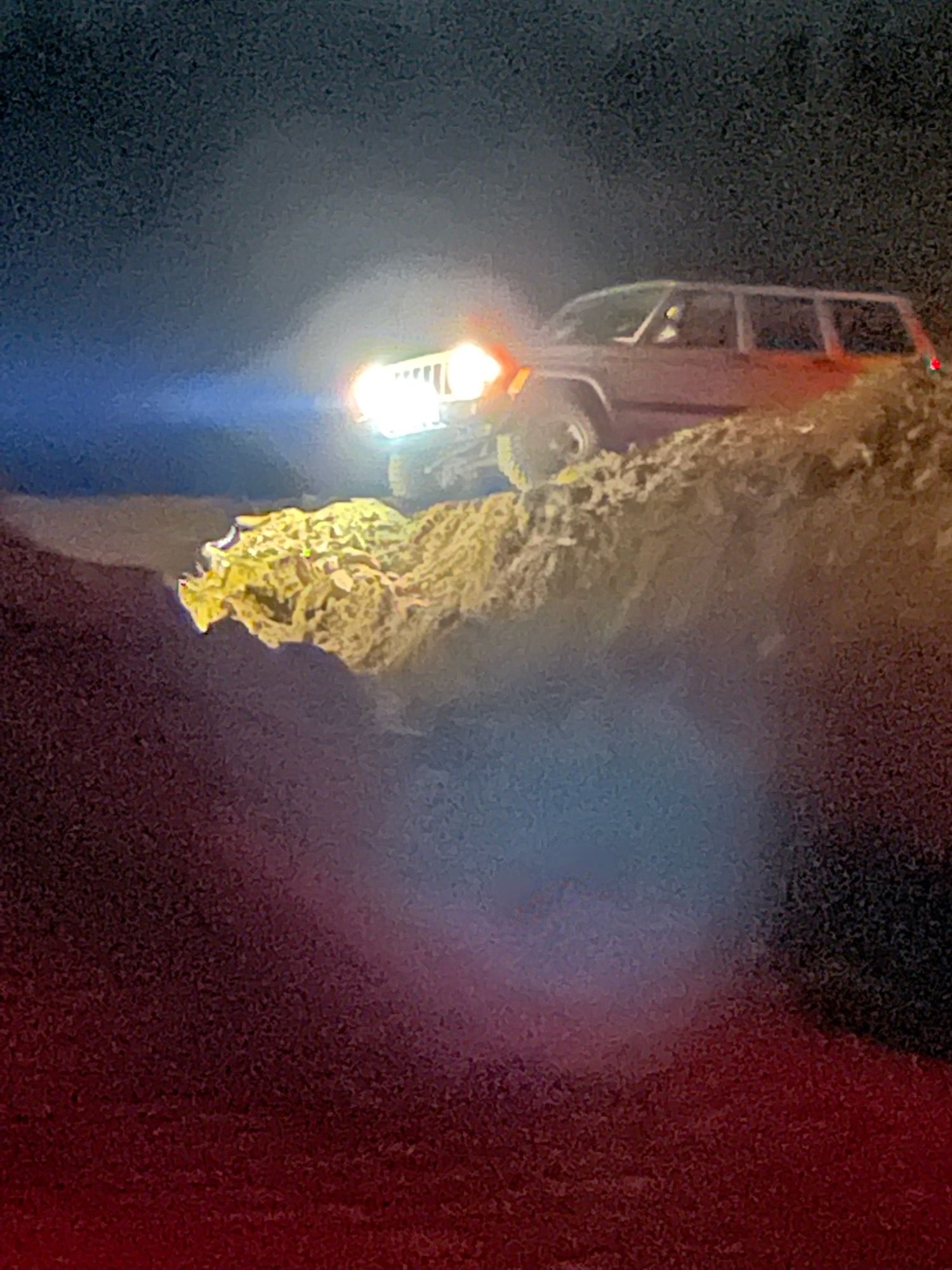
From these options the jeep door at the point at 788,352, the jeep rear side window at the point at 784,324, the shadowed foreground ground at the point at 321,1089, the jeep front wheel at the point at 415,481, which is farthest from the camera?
the jeep front wheel at the point at 415,481

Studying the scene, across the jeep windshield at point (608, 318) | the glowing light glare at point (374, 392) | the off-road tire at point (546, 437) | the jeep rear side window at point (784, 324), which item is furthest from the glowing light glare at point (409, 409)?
the jeep rear side window at point (784, 324)

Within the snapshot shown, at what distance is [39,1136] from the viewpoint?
3.63 m

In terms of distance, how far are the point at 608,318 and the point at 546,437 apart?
1151 millimetres

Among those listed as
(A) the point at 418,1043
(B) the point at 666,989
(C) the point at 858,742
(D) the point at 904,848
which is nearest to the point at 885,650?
(C) the point at 858,742

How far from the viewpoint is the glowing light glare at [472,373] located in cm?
712

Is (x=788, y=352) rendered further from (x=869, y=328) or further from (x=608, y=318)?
(x=608, y=318)

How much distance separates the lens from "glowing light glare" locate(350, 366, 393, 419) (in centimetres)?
755

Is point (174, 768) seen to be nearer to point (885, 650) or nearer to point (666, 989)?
point (666, 989)

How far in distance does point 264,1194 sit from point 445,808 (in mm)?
1776

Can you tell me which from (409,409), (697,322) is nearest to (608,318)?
(697,322)

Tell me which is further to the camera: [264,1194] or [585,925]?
[585,925]

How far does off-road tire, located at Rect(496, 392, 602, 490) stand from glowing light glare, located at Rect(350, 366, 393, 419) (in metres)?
0.79

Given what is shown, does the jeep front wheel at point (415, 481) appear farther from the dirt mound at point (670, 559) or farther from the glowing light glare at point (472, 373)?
the dirt mound at point (670, 559)

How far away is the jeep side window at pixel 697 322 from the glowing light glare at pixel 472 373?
0.96 meters
